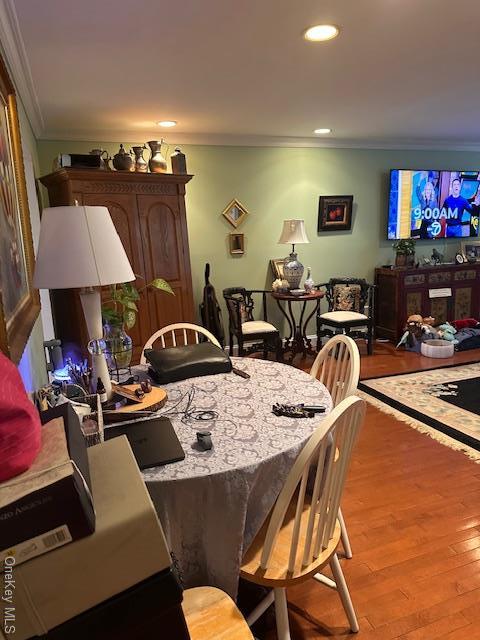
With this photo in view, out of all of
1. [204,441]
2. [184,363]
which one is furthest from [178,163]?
[204,441]

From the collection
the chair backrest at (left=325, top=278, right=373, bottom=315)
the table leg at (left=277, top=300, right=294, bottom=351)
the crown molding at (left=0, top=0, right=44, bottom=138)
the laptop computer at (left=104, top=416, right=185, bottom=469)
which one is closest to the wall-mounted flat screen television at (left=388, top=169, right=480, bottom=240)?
the chair backrest at (left=325, top=278, right=373, bottom=315)

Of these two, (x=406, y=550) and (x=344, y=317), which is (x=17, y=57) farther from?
(x=344, y=317)

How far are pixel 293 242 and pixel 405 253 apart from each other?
163 centimetres

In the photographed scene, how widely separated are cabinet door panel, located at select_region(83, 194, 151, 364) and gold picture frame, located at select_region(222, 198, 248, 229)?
1.17 metres

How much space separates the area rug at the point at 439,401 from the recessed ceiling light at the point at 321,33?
7.91 feet

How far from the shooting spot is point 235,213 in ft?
14.7

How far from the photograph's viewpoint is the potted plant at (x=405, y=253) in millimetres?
4977

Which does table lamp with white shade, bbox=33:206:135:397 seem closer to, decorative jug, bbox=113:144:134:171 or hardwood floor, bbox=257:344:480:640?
hardwood floor, bbox=257:344:480:640

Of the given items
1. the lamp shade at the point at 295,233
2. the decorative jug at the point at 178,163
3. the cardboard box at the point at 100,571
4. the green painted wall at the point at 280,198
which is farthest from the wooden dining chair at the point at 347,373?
the green painted wall at the point at 280,198

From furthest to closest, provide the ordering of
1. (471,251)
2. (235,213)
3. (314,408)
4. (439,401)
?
1. (471,251)
2. (235,213)
3. (439,401)
4. (314,408)

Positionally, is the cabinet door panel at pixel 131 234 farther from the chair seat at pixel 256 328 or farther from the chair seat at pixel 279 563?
the chair seat at pixel 279 563

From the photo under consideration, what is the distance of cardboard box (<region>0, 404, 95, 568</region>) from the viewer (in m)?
0.58

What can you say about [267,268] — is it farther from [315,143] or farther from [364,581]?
[364,581]

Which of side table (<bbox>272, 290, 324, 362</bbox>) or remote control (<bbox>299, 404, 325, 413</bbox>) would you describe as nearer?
remote control (<bbox>299, 404, 325, 413</bbox>)
